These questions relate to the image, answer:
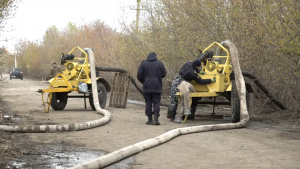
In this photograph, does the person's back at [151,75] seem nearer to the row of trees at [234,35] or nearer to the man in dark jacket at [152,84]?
the man in dark jacket at [152,84]

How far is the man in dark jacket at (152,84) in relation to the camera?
13055mm

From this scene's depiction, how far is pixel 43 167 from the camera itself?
731 centimetres

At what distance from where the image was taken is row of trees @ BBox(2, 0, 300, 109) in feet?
44.7

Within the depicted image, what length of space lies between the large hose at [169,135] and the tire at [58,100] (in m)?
6.36

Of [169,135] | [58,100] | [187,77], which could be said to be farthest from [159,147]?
[58,100]

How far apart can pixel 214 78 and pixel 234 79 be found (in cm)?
61

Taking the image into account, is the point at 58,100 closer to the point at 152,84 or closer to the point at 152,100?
the point at 152,100

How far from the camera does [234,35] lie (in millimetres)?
16859

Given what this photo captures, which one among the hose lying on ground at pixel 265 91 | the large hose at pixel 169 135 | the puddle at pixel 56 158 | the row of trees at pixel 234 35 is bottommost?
the puddle at pixel 56 158

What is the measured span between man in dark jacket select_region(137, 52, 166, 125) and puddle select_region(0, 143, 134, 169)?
4.01 m

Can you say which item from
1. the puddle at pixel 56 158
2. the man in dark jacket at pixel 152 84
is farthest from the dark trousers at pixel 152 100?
the puddle at pixel 56 158

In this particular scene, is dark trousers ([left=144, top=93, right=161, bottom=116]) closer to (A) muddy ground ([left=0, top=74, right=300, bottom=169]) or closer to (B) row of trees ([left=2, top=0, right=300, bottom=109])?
(A) muddy ground ([left=0, top=74, right=300, bottom=169])

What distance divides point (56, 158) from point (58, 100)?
32.7 feet

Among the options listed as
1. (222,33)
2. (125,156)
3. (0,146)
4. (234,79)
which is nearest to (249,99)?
(234,79)
